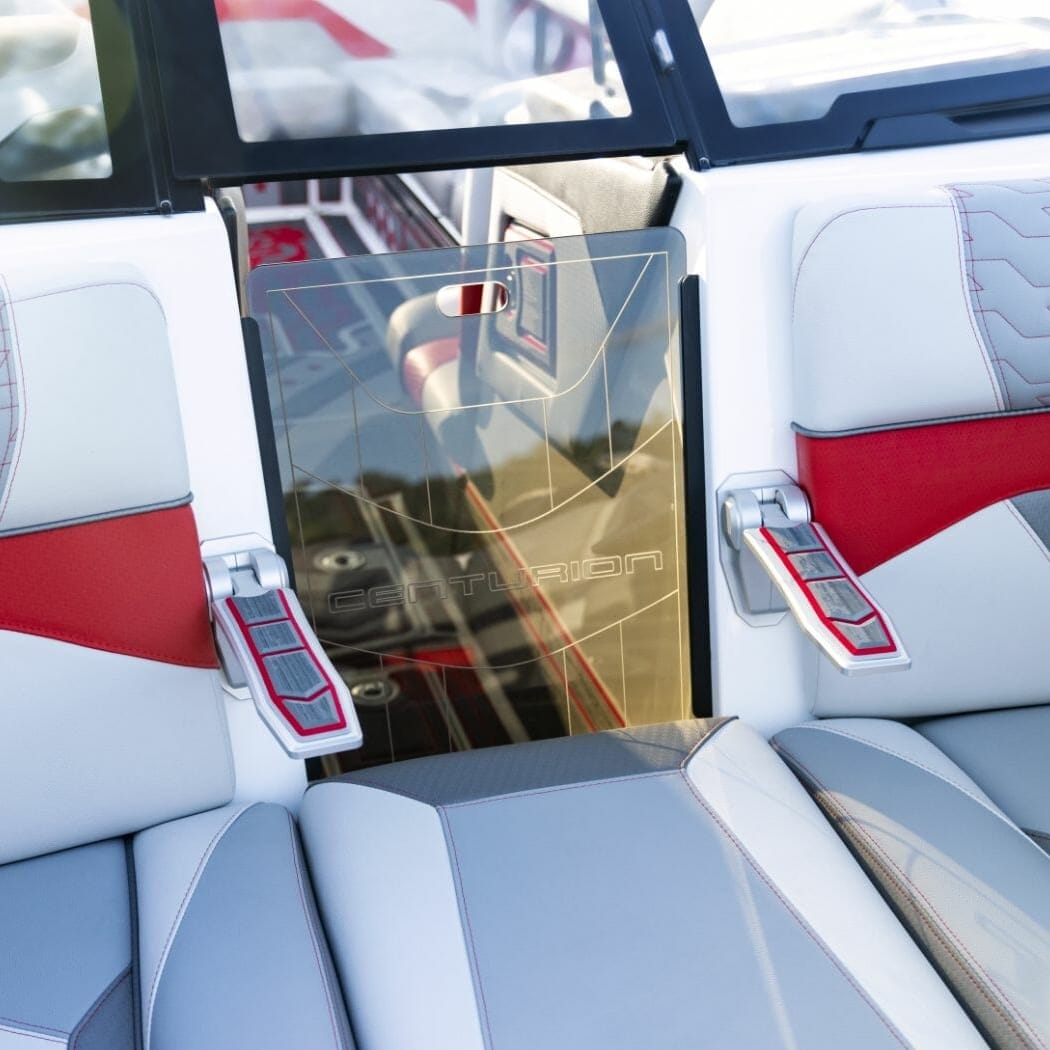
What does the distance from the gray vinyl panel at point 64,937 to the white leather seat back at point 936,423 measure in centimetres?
88

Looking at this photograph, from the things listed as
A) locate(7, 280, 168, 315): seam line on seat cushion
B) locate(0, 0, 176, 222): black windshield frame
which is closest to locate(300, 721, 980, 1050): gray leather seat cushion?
locate(7, 280, 168, 315): seam line on seat cushion

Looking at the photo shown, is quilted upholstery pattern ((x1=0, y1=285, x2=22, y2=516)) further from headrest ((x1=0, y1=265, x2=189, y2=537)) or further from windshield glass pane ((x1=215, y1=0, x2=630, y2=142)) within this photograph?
windshield glass pane ((x1=215, y1=0, x2=630, y2=142))

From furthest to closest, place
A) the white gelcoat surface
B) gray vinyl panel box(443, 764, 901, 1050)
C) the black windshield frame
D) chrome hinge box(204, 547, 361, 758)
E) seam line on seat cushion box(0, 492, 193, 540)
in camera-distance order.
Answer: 1. the white gelcoat surface
2. the black windshield frame
3. seam line on seat cushion box(0, 492, 193, 540)
4. chrome hinge box(204, 547, 361, 758)
5. gray vinyl panel box(443, 764, 901, 1050)

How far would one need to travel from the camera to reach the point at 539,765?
1.40m

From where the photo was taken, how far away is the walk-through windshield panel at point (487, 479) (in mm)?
1462

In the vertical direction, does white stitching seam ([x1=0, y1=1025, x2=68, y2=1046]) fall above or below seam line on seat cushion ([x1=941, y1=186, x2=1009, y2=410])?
A: below

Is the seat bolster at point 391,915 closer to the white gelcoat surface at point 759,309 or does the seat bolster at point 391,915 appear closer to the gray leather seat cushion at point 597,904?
the gray leather seat cushion at point 597,904

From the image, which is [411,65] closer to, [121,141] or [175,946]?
[121,141]

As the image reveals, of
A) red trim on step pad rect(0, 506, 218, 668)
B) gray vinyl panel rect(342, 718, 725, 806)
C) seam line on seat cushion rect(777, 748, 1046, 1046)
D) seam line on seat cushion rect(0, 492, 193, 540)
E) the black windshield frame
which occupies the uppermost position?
the black windshield frame

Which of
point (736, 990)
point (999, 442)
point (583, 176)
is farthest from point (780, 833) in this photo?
point (583, 176)

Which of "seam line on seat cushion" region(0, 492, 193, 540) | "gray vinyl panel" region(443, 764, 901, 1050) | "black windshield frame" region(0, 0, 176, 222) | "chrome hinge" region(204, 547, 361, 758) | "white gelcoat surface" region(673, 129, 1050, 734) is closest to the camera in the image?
"gray vinyl panel" region(443, 764, 901, 1050)

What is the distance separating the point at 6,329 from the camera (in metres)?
1.24

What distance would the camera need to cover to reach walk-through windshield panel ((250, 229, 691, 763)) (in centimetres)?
146

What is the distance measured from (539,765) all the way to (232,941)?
395mm
